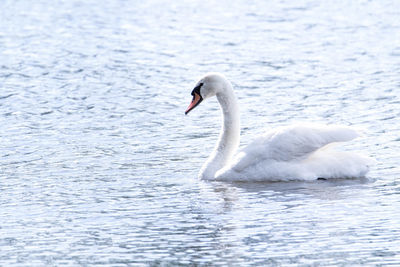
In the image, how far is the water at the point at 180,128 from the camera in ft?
32.4

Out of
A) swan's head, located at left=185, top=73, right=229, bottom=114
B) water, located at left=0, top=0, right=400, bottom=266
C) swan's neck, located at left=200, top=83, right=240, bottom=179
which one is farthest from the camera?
swan's head, located at left=185, top=73, right=229, bottom=114

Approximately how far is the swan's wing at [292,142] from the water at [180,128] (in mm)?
340

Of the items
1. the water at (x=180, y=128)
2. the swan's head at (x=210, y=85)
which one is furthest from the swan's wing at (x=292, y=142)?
the swan's head at (x=210, y=85)

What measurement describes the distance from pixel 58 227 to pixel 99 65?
40.5 ft

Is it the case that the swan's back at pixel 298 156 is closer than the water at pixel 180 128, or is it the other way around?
the water at pixel 180 128

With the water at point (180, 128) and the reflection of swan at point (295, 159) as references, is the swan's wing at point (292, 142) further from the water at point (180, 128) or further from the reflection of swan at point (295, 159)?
the water at point (180, 128)

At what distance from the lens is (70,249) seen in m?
9.81

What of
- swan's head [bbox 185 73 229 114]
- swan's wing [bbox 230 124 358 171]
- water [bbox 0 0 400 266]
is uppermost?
swan's head [bbox 185 73 229 114]

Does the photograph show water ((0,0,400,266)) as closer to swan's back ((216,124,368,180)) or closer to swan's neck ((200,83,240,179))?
swan's back ((216,124,368,180))

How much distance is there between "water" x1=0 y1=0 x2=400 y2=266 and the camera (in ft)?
32.4

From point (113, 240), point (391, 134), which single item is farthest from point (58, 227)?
point (391, 134)

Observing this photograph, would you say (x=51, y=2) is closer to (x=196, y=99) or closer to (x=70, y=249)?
(x=196, y=99)

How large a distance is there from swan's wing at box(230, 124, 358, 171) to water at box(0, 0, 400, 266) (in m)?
0.34

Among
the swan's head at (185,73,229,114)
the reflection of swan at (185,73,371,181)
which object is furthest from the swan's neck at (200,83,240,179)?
the reflection of swan at (185,73,371,181)
